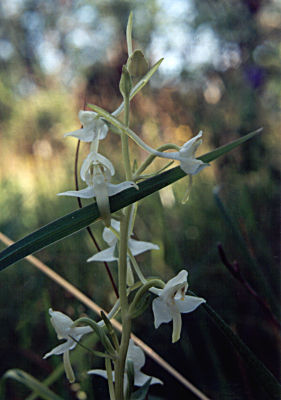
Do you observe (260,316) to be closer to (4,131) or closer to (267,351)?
(267,351)

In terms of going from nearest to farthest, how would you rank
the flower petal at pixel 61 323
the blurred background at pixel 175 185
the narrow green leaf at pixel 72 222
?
the narrow green leaf at pixel 72 222, the flower petal at pixel 61 323, the blurred background at pixel 175 185

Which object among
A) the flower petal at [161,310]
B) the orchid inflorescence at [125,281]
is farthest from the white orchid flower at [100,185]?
the flower petal at [161,310]

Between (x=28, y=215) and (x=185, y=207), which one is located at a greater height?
(x=28, y=215)

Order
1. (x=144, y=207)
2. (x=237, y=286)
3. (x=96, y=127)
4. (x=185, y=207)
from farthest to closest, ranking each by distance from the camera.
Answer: (x=144, y=207), (x=185, y=207), (x=237, y=286), (x=96, y=127)

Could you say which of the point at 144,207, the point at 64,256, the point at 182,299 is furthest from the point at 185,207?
the point at 182,299

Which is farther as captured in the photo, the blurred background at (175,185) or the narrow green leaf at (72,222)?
the blurred background at (175,185)

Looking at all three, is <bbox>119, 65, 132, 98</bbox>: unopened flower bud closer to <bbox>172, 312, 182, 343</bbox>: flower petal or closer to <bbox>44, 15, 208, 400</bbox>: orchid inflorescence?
<bbox>44, 15, 208, 400</bbox>: orchid inflorescence

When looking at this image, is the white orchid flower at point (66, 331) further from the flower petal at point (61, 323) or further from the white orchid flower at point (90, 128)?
the white orchid flower at point (90, 128)

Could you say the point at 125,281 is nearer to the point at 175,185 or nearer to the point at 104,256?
the point at 104,256
